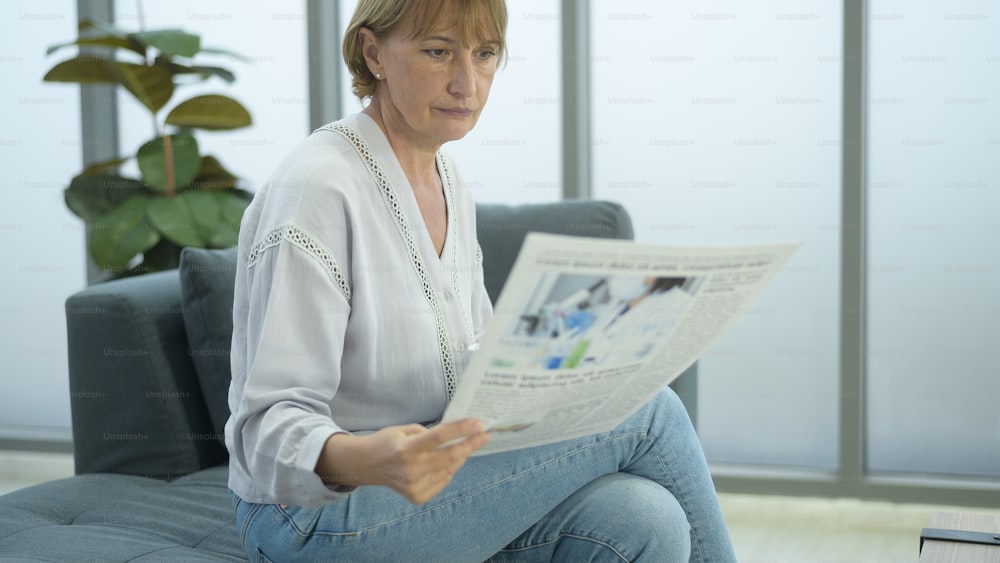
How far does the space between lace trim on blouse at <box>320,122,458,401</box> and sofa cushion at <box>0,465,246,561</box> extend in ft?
1.54

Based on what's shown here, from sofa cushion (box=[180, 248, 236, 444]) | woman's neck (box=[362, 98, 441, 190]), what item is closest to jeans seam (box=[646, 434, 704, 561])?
woman's neck (box=[362, 98, 441, 190])

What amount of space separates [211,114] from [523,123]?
931mm

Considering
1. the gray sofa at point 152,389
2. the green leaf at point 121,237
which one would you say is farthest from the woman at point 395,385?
the green leaf at point 121,237

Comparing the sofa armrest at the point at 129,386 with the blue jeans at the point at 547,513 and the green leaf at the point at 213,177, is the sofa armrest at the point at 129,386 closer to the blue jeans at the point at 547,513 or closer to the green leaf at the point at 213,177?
the blue jeans at the point at 547,513

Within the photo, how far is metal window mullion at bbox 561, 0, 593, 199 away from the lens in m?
2.91

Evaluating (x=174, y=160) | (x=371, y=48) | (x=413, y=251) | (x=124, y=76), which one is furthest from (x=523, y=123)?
(x=413, y=251)

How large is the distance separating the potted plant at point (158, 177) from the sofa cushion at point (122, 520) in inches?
38.3

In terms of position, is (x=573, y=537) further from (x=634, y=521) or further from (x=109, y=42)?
(x=109, y=42)

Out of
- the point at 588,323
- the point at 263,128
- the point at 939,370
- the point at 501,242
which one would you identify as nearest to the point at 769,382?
the point at 939,370

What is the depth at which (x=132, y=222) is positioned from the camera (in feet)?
8.75

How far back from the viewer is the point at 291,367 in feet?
3.59

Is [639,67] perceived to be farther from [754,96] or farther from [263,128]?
[263,128]

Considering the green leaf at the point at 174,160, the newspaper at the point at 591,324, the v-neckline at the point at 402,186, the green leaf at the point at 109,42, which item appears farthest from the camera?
the green leaf at the point at 174,160

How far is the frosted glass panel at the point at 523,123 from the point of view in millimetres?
3025
